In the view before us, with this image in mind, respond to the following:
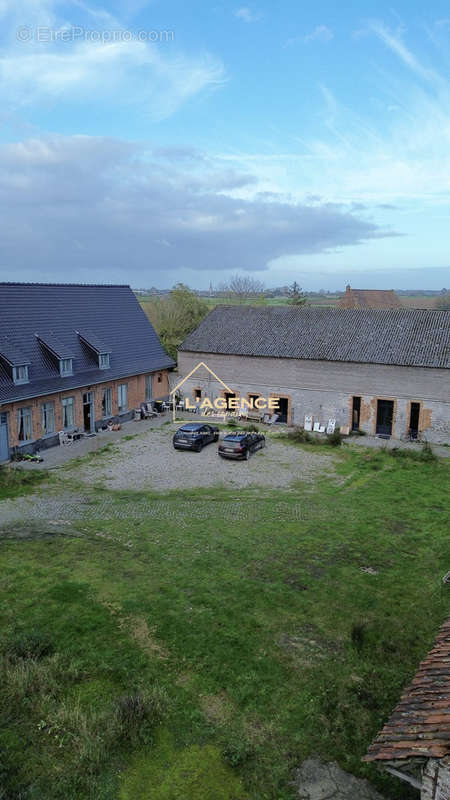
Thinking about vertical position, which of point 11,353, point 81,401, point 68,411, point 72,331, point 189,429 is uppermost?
point 72,331

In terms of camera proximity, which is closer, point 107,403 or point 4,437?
point 4,437

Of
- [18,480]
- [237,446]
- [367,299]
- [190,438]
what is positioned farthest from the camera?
[367,299]

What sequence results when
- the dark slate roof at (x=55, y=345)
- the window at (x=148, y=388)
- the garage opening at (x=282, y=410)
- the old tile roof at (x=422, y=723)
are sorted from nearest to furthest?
the old tile roof at (x=422, y=723) → the dark slate roof at (x=55, y=345) → the garage opening at (x=282, y=410) → the window at (x=148, y=388)

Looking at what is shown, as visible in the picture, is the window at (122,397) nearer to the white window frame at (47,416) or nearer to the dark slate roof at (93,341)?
the dark slate roof at (93,341)

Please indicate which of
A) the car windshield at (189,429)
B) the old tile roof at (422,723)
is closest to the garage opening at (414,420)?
the car windshield at (189,429)

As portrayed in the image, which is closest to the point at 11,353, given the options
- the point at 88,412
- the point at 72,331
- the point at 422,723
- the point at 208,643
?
the point at 72,331

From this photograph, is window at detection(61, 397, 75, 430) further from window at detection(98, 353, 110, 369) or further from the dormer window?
window at detection(98, 353, 110, 369)

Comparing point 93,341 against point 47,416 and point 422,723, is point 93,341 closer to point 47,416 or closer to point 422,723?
point 47,416

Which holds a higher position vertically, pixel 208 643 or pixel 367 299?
pixel 367 299
